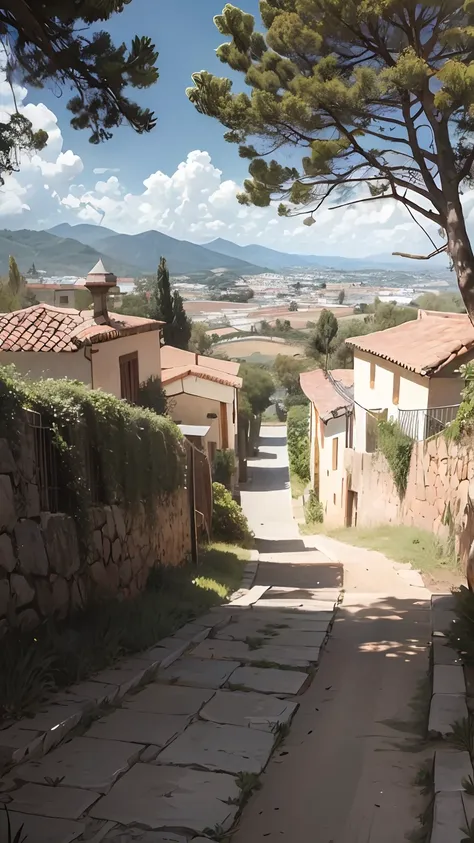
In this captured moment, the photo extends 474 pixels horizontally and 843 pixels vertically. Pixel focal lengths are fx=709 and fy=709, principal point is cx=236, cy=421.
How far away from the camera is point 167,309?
42.4m

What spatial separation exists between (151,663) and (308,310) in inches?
3874

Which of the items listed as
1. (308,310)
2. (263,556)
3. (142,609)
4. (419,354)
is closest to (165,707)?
(142,609)

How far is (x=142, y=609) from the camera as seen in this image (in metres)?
6.74

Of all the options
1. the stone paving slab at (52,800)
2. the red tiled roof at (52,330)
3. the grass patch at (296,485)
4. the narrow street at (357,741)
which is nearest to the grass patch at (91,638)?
the stone paving slab at (52,800)

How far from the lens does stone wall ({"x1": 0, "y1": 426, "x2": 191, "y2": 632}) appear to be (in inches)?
194

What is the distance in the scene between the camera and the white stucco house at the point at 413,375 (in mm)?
15336

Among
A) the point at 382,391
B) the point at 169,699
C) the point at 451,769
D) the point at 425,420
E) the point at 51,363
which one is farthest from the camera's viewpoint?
the point at 382,391

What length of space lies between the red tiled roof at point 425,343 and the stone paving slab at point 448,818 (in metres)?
12.4

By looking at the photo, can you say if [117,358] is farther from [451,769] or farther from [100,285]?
[451,769]

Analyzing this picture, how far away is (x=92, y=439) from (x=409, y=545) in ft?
26.3

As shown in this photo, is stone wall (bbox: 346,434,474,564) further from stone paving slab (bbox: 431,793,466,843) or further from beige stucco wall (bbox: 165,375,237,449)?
beige stucco wall (bbox: 165,375,237,449)

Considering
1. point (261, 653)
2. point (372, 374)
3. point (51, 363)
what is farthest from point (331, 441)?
point (261, 653)

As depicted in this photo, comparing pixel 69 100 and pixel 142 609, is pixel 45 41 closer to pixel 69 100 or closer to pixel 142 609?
pixel 69 100

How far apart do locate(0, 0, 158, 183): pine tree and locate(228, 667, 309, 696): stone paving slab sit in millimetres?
4499
